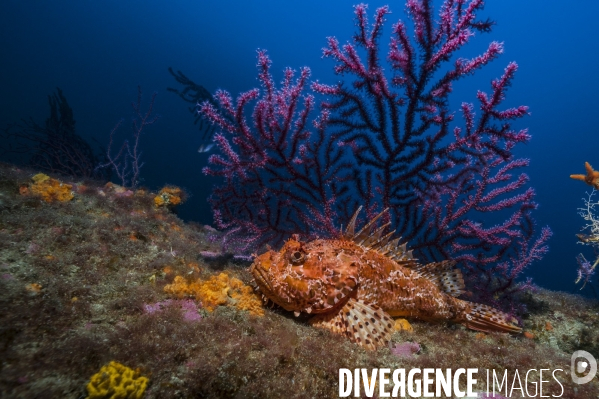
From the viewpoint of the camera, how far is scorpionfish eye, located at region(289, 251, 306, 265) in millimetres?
3449

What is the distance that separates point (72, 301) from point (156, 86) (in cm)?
9658

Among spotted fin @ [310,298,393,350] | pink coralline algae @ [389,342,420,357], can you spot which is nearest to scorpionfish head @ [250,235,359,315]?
spotted fin @ [310,298,393,350]

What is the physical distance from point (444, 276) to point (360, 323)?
1977 mm

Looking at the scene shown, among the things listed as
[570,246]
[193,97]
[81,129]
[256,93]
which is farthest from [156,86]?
[570,246]

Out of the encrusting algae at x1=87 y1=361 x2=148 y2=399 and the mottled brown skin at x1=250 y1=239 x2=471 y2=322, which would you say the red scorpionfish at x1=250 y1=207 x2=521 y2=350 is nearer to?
the mottled brown skin at x1=250 y1=239 x2=471 y2=322

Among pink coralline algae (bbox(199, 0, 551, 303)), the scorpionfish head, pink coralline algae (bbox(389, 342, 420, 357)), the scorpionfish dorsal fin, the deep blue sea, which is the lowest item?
pink coralline algae (bbox(389, 342, 420, 357))

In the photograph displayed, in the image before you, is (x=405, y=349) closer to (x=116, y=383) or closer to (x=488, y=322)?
(x=488, y=322)

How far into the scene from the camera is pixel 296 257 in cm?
347

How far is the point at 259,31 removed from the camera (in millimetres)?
122438

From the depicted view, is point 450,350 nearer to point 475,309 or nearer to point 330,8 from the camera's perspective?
point 475,309

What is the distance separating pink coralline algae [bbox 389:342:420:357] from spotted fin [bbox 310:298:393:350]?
0.12 m

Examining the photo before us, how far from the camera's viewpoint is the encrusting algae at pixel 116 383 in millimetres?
1744

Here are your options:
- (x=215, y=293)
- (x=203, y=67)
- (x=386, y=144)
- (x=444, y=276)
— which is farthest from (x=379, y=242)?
(x=203, y=67)

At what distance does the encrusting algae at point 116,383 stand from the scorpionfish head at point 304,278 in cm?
159
